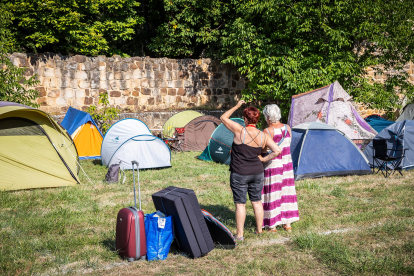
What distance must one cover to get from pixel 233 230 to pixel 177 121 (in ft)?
30.0

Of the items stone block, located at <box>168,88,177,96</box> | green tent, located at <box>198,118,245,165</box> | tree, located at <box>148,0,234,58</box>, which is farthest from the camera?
stone block, located at <box>168,88,177,96</box>

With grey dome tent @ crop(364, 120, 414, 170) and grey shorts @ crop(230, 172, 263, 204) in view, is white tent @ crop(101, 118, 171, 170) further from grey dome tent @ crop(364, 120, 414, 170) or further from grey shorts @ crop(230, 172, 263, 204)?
grey dome tent @ crop(364, 120, 414, 170)

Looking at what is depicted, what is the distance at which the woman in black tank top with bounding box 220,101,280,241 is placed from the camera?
4.34 m

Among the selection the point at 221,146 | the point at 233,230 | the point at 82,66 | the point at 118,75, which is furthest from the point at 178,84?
the point at 233,230

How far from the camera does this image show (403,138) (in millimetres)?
8828

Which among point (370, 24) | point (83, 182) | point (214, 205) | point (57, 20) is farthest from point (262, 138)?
point (57, 20)

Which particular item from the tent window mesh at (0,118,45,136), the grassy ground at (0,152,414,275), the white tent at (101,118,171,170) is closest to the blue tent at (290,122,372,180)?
the grassy ground at (0,152,414,275)

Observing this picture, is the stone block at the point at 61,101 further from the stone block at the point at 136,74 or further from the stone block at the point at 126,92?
the stone block at the point at 136,74

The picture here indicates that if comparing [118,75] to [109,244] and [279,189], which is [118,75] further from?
[279,189]

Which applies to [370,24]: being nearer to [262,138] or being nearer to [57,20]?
[262,138]

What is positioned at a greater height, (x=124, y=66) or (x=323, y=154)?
(x=124, y=66)

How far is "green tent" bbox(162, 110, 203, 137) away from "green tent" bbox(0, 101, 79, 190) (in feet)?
19.7

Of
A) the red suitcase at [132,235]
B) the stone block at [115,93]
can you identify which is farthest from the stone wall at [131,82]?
the red suitcase at [132,235]

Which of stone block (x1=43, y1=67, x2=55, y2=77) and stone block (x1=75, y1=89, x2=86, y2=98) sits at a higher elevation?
stone block (x1=43, y1=67, x2=55, y2=77)
